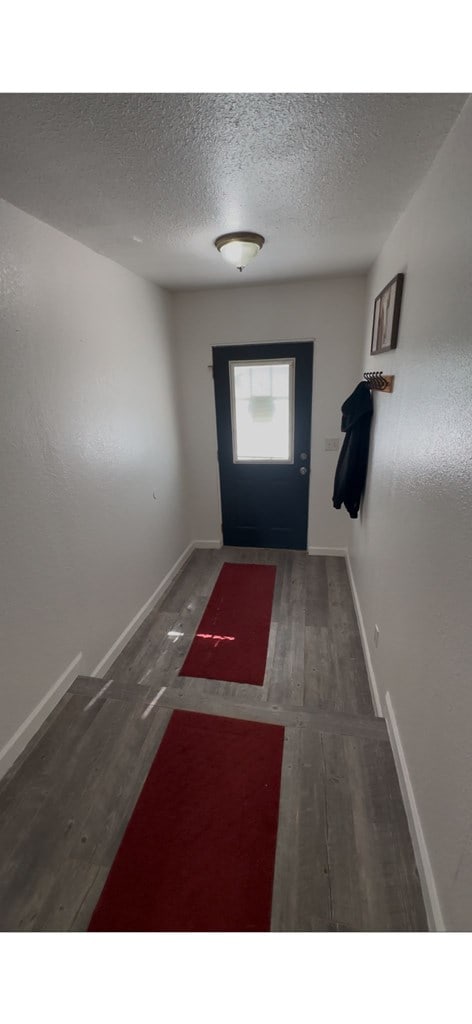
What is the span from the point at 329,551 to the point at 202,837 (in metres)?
2.77

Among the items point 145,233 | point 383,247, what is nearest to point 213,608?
point 145,233

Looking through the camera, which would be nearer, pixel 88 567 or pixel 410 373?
pixel 410 373

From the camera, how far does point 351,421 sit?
2.52 meters

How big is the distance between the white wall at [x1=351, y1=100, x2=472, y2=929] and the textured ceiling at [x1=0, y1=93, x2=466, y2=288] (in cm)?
16

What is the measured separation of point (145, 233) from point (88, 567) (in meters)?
1.79

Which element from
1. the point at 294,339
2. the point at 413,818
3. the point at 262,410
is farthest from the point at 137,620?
the point at 294,339

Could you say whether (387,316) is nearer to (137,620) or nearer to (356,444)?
(356,444)

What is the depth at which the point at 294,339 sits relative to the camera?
127 inches

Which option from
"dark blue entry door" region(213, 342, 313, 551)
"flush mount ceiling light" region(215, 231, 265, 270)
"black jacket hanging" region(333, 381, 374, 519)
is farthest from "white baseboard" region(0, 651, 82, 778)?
"flush mount ceiling light" region(215, 231, 265, 270)

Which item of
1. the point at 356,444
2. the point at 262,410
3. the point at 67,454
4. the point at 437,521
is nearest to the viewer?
the point at 437,521

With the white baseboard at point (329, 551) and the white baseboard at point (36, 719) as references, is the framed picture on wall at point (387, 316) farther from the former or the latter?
the white baseboard at point (36, 719)

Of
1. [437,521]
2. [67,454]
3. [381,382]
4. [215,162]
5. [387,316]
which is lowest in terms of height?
[437,521]

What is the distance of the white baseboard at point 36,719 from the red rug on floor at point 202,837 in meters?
0.58
